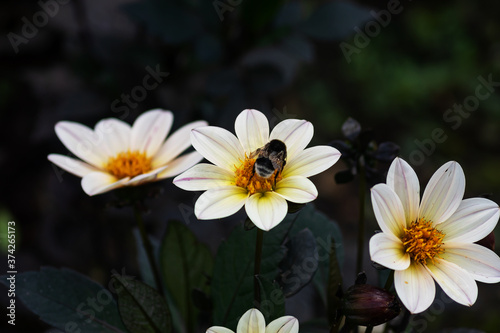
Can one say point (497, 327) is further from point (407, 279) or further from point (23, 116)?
point (23, 116)

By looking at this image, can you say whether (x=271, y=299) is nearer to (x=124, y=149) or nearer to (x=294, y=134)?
(x=294, y=134)

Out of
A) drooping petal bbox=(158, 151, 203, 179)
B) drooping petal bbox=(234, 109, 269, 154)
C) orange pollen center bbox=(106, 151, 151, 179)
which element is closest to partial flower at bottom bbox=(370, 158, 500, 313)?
drooping petal bbox=(234, 109, 269, 154)

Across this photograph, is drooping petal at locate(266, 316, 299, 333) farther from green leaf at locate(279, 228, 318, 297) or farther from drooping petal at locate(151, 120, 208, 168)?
drooping petal at locate(151, 120, 208, 168)

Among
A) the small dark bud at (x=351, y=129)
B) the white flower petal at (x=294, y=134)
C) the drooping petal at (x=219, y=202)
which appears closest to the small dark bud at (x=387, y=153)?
the small dark bud at (x=351, y=129)

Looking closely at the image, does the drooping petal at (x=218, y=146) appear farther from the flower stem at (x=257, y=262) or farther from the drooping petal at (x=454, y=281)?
the drooping petal at (x=454, y=281)

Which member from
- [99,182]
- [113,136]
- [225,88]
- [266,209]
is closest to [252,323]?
[266,209]

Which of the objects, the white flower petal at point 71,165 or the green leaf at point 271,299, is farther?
the white flower petal at point 71,165

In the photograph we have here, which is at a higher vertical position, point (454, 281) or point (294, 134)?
point (294, 134)
